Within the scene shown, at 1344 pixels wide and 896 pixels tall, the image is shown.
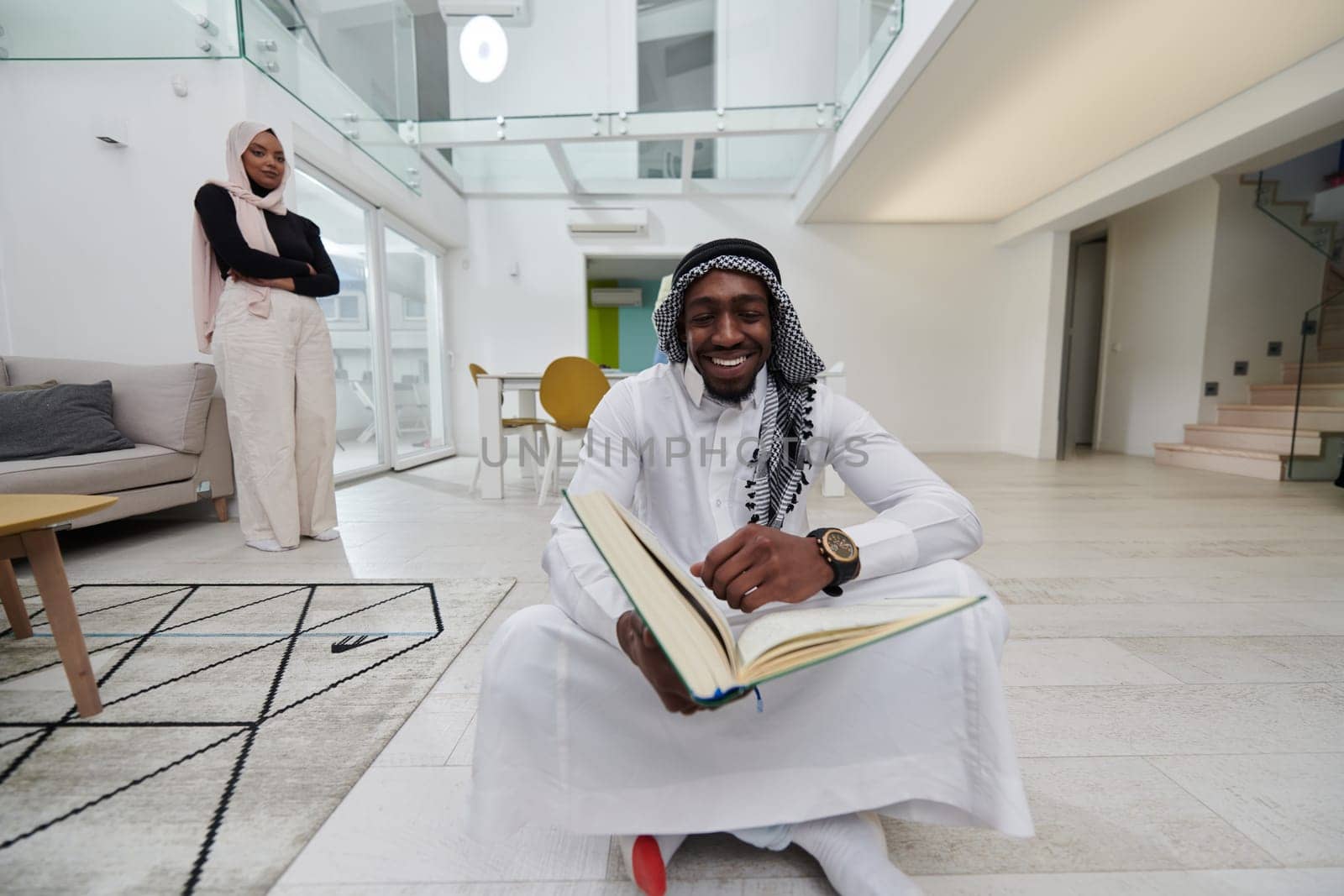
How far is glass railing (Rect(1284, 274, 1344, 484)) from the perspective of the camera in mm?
4297

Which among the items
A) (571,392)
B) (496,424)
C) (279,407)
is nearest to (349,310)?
(496,424)

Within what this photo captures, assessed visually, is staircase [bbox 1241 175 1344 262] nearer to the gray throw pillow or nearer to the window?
the window

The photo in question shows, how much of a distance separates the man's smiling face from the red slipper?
0.71 metres

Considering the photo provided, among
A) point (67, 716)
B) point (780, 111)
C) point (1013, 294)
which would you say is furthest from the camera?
point (1013, 294)

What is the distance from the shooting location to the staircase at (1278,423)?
4.42 m

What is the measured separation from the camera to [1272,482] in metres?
4.28

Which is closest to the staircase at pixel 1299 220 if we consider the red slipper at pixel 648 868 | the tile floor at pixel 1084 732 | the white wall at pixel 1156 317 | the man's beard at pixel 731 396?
the white wall at pixel 1156 317

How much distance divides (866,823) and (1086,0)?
3.69 meters

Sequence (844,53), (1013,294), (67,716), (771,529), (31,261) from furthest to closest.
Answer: (1013,294) < (844,53) < (31,261) < (67,716) < (771,529)

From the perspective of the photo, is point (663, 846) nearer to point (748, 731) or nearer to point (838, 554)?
point (748, 731)

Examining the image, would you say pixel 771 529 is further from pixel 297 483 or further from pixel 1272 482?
pixel 1272 482

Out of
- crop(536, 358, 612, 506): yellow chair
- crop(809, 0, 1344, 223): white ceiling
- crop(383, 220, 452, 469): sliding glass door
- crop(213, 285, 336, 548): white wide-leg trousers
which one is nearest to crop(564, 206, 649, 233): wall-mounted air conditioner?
crop(383, 220, 452, 469): sliding glass door

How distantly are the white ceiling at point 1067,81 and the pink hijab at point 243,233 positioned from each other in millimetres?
3394

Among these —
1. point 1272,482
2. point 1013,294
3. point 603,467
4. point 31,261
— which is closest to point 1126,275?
point 1013,294
